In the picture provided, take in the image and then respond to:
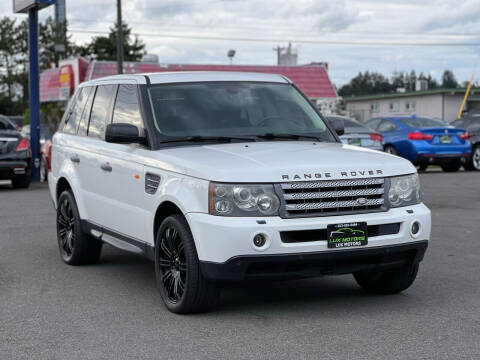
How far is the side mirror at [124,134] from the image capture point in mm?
6742

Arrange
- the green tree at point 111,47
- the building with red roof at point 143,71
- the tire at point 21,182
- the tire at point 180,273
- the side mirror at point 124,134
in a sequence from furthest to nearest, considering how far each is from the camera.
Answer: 1. the green tree at point 111,47
2. the building with red roof at point 143,71
3. the tire at point 21,182
4. the side mirror at point 124,134
5. the tire at point 180,273

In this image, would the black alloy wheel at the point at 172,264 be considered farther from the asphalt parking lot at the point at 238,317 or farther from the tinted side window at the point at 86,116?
the tinted side window at the point at 86,116

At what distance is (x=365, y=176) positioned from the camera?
238 inches

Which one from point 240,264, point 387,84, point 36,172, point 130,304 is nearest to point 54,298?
point 130,304

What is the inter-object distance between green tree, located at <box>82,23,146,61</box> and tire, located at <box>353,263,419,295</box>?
3656 inches

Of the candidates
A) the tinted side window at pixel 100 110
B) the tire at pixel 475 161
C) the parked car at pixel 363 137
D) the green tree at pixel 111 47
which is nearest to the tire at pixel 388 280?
the tinted side window at pixel 100 110

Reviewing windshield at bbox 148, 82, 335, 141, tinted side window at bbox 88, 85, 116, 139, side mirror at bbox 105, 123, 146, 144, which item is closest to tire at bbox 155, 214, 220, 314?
side mirror at bbox 105, 123, 146, 144

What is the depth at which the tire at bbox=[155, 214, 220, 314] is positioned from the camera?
5.95 m

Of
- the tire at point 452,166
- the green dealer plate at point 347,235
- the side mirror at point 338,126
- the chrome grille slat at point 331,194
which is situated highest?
the side mirror at point 338,126

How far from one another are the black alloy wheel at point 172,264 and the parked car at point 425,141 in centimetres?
1577

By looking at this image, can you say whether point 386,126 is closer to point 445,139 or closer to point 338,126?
point 445,139

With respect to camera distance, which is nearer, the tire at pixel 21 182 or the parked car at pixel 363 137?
the tire at pixel 21 182

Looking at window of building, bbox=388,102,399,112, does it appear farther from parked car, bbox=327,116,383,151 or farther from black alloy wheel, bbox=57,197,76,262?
black alloy wheel, bbox=57,197,76,262

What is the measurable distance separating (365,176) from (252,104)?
1.67 meters
